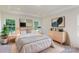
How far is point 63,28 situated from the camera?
1739mm

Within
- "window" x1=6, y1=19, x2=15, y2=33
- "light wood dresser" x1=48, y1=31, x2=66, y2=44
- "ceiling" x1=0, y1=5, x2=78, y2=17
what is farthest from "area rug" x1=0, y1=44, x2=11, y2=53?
"light wood dresser" x1=48, y1=31, x2=66, y2=44

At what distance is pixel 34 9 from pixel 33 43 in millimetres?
690

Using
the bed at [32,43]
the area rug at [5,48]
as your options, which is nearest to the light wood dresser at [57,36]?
the bed at [32,43]

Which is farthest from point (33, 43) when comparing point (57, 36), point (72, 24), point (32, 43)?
point (72, 24)

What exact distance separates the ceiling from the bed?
1.56 feet

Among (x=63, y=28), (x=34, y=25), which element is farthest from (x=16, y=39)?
(x=63, y=28)

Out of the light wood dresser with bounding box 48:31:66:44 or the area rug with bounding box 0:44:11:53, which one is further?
the light wood dresser with bounding box 48:31:66:44

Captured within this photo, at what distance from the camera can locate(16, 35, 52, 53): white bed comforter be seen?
1583mm

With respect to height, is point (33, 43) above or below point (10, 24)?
below

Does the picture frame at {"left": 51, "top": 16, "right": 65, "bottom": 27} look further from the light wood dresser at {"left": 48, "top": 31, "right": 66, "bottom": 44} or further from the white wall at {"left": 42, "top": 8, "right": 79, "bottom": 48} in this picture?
the light wood dresser at {"left": 48, "top": 31, "right": 66, "bottom": 44}

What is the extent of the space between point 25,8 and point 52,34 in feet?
2.56

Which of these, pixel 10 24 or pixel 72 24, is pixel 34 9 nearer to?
pixel 10 24

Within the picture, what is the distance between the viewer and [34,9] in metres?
1.66
